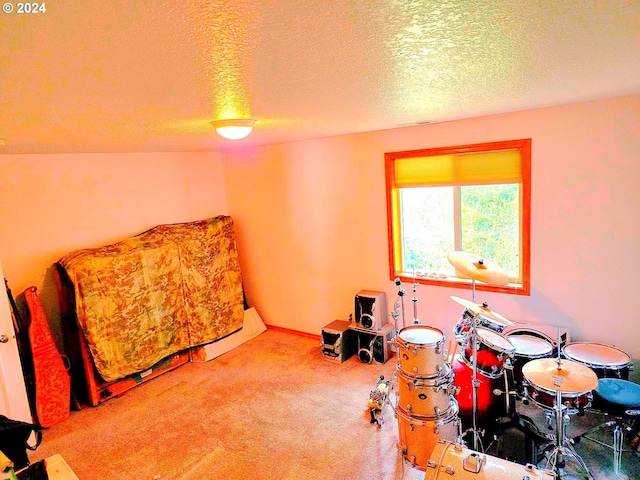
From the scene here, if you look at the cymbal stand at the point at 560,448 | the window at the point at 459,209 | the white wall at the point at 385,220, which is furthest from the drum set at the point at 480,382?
the window at the point at 459,209

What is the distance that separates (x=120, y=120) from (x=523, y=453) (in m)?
3.11

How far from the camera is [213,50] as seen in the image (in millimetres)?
1085

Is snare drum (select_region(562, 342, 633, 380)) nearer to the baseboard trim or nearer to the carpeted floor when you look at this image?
the carpeted floor

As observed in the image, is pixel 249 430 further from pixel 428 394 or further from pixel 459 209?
pixel 459 209

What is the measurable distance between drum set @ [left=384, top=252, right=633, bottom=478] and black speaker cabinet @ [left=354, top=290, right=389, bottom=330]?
1.18m

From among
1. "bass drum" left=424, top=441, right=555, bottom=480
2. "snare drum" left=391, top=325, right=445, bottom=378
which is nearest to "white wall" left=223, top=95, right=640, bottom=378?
"snare drum" left=391, top=325, right=445, bottom=378

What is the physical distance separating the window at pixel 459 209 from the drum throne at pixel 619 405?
3.34ft

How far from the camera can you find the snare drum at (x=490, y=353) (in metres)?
2.63

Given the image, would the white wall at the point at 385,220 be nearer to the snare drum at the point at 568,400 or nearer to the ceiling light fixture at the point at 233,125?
the snare drum at the point at 568,400

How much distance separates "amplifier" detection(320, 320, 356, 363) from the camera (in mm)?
4152

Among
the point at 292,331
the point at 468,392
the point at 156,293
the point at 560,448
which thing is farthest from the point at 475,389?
the point at 156,293

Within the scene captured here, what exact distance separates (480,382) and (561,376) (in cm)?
49

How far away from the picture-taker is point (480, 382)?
2658mm

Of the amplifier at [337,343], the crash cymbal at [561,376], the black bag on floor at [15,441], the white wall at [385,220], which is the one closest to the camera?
the black bag on floor at [15,441]
